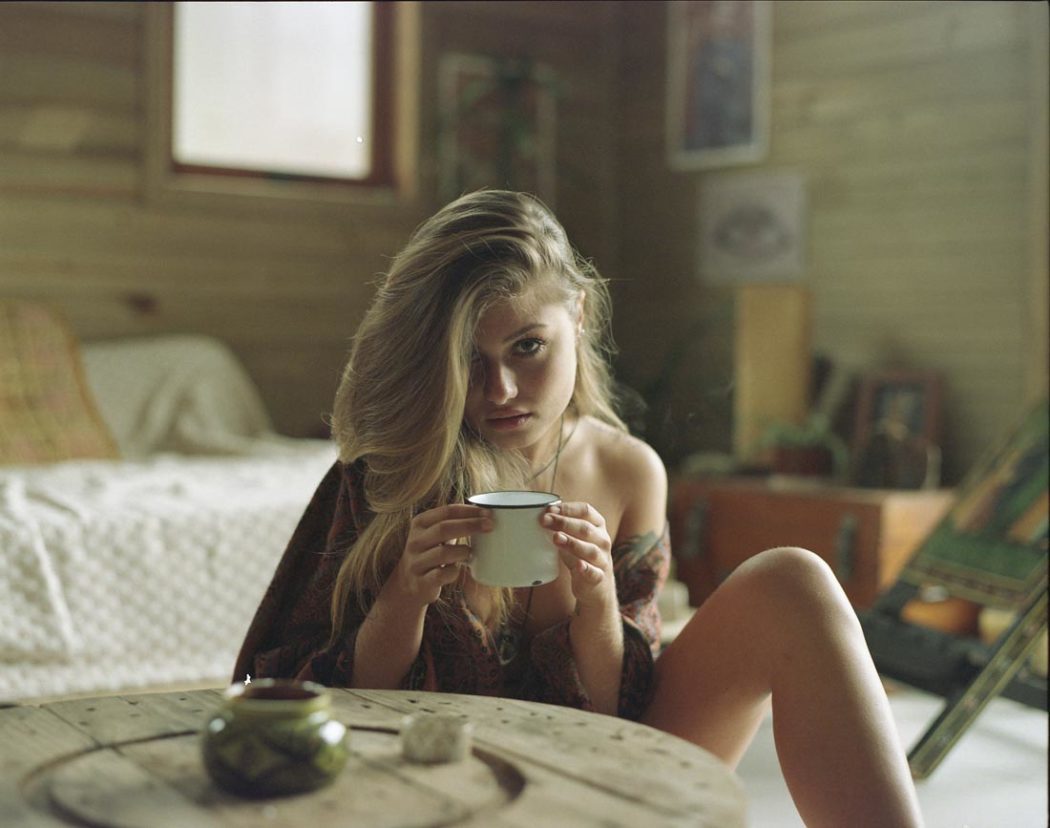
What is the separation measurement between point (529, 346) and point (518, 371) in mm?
31

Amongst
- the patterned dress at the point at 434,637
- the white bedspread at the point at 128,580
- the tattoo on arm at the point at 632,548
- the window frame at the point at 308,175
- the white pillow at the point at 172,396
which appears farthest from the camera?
the window frame at the point at 308,175

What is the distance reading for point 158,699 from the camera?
3.91 ft

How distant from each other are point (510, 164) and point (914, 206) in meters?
1.35

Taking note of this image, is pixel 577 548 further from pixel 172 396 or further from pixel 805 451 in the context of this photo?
pixel 172 396

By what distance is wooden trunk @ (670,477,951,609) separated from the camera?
3.27 meters

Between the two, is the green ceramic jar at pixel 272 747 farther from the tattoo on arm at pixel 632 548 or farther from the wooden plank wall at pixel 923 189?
the wooden plank wall at pixel 923 189

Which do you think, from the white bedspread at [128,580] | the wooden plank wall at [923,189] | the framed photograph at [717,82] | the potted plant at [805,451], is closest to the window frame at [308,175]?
the framed photograph at [717,82]

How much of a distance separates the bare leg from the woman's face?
0.28 meters

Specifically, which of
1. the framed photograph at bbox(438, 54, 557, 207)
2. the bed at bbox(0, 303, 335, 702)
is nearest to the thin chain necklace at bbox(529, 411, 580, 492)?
the bed at bbox(0, 303, 335, 702)

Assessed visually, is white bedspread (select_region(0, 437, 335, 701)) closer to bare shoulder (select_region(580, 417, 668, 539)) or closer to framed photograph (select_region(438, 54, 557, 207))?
bare shoulder (select_region(580, 417, 668, 539))

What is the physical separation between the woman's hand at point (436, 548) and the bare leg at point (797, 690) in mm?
321

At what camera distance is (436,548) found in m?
1.24

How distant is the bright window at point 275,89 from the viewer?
402 centimetres

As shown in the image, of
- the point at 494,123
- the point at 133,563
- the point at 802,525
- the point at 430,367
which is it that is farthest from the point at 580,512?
the point at 494,123
